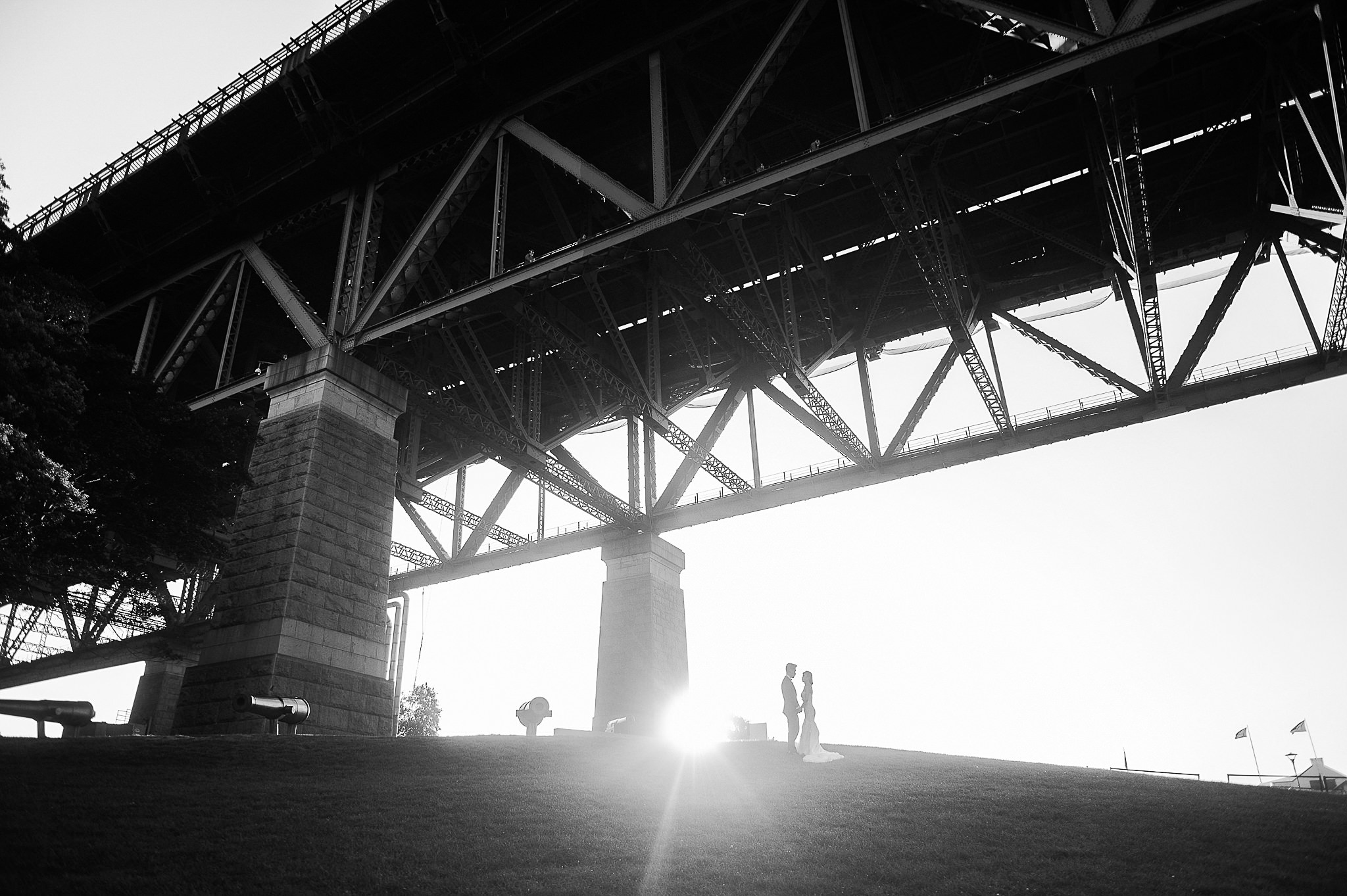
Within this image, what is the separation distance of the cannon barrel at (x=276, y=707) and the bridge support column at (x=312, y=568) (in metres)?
1.33

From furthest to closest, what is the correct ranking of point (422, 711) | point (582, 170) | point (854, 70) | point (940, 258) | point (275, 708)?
point (422, 711) < point (940, 258) < point (582, 170) < point (854, 70) < point (275, 708)

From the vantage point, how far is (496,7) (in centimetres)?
2328

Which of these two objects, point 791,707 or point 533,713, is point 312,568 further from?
point 791,707

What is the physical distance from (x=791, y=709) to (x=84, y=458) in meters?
16.3

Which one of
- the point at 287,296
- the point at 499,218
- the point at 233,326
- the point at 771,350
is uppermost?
the point at 499,218

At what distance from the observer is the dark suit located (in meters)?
20.0

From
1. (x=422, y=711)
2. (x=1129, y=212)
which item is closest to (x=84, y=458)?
(x=1129, y=212)

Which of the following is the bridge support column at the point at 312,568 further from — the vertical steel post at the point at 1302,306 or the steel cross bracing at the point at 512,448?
the vertical steel post at the point at 1302,306

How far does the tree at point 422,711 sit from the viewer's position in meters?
89.6

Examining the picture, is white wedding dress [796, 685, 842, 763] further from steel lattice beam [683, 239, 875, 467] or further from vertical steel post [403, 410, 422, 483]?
vertical steel post [403, 410, 422, 483]

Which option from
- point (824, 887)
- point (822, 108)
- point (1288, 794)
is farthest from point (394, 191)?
point (1288, 794)

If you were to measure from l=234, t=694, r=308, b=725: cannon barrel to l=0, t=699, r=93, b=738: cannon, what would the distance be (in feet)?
8.19

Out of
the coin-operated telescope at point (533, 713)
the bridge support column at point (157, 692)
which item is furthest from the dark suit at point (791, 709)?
the bridge support column at point (157, 692)

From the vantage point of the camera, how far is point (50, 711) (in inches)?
598
